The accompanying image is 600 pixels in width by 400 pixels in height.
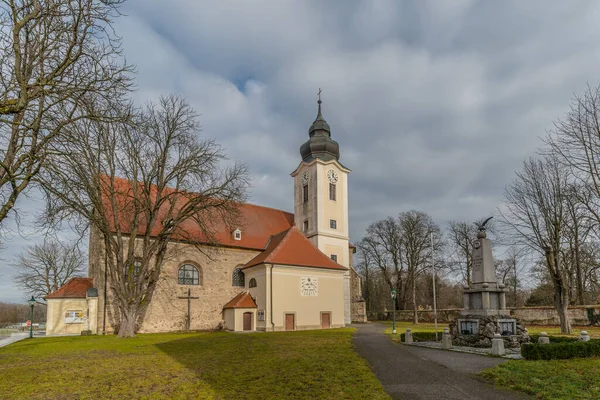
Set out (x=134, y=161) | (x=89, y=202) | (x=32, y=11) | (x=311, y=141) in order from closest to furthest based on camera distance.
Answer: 1. (x=32, y=11)
2. (x=89, y=202)
3. (x=134, y=161)
4. (x=311, y=141)

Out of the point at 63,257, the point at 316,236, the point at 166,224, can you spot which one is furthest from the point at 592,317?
the point at 63,257

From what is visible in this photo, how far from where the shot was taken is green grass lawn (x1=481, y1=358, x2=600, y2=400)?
25.6 feet

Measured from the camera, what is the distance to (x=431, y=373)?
10078 mm

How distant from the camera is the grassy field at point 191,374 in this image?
797cm

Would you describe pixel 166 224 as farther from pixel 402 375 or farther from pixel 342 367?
pixel 402 375

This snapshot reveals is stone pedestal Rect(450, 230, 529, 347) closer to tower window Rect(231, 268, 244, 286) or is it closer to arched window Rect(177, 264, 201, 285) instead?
tower window Rect(231, 268, 244, 286)

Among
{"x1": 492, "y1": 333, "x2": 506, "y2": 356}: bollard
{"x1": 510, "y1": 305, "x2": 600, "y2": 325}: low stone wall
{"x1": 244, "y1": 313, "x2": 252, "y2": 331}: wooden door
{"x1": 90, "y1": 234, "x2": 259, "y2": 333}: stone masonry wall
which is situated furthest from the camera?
{"x1": 510, "y1": 305, "x2": 600, "y2": 325}: low stone wall

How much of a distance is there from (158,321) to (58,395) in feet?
65.1

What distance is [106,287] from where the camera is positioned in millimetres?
24859

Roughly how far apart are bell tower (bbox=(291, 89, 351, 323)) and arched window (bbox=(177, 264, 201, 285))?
35.8 feet

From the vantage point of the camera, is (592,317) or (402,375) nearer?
(402,375)

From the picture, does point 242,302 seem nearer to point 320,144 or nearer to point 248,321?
point 248,321

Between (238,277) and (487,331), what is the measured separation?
19.9m

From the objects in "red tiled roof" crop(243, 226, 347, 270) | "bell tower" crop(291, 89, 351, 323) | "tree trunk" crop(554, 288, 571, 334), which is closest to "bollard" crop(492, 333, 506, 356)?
"tree trunk" crop(554, 288, 571, 334)
